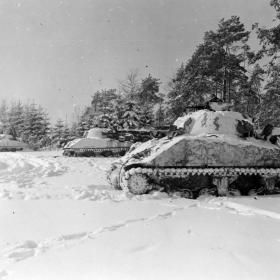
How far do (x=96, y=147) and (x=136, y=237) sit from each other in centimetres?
1712

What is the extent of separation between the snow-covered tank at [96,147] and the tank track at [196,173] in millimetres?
13600

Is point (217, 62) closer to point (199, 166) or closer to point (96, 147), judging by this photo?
point (96, 147)

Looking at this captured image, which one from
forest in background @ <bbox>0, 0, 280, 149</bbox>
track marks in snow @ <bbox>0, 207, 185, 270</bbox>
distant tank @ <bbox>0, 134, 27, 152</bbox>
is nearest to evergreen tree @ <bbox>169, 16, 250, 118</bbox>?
forest in background @ <bbox>0, 0, 280, 149</bbox>

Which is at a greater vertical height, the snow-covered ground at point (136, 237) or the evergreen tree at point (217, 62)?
the evergreen tree at point (217, 62)

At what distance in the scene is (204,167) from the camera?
701 centimetres

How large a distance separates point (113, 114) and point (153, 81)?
31.7ft

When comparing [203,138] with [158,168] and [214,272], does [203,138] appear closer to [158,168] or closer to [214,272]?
[158,168]

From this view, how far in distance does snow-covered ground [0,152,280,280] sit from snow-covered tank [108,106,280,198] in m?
0.66

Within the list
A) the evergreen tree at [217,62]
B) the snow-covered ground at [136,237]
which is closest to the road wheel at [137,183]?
the snow-covered ground at [136,237]

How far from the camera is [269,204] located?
239 inches

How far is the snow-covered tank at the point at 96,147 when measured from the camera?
20.4 m

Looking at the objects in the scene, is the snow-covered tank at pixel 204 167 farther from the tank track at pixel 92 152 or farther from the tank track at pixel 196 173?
the tank track at pixel 92 152

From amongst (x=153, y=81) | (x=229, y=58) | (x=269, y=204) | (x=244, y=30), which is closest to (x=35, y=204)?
(x=269, y=204)

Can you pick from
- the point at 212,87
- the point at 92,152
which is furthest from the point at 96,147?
the point at 212,87
